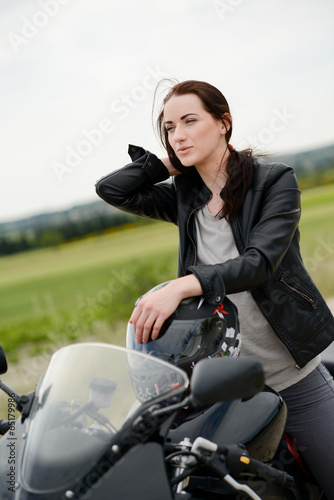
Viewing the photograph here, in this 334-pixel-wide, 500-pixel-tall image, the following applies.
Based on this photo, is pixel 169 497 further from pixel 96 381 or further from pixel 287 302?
pixel 287 302

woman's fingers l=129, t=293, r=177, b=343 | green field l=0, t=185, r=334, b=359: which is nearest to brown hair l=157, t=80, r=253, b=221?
woman's fingers l=129, t=293, r=177, b=343

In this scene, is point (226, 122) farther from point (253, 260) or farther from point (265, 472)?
Answer: point (265, 472)

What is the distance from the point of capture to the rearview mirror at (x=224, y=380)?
4.04ft

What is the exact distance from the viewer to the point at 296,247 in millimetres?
2008

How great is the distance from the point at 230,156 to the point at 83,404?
3.68ft

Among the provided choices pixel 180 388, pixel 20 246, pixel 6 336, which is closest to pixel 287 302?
pixel 180 388

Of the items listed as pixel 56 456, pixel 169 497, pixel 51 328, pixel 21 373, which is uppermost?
pixel 56 456

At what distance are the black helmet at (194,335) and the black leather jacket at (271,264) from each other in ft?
0.15

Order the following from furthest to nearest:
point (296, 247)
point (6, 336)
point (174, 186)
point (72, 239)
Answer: point (72, 239)
point (6, 336)
point (174, 186)
point (296, 247)

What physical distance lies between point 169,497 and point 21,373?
221 inches

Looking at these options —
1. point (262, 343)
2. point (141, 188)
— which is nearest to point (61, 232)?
point (141, 188)

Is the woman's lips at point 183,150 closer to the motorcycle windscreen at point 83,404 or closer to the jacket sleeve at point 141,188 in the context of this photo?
the jacket sleeve at point 141,188

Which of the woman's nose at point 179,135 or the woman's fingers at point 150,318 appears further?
the woman's nose at point 179,135

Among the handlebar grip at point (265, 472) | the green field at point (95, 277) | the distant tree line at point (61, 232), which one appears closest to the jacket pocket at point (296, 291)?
the handlebar grip at point (265, 472)
